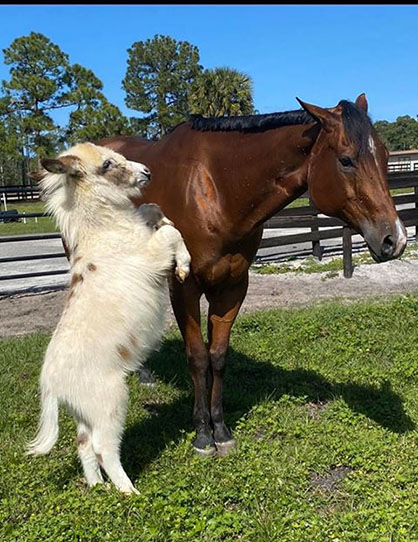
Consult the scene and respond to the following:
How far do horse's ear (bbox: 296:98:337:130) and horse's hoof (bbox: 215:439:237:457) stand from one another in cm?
229

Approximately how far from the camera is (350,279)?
30.0 feet

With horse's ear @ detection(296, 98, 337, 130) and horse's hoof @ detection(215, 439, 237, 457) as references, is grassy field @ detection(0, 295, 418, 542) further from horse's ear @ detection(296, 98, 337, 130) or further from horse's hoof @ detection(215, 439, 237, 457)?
horse's ear @ detection(296, 98, 337, 130)

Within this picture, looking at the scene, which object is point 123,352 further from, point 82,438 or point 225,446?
point 225,446

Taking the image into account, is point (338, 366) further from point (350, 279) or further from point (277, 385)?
point (350, 279)

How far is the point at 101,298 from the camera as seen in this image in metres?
2.90

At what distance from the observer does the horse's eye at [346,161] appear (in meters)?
Answer: 2.67

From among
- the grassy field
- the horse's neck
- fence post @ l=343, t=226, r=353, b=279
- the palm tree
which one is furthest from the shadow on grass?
the palm tree

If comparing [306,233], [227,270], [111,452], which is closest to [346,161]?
[227,270]

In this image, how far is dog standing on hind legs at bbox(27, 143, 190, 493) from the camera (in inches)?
112

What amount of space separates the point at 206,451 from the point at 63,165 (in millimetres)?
2195

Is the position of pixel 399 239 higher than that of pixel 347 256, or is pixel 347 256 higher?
pixel 399 239

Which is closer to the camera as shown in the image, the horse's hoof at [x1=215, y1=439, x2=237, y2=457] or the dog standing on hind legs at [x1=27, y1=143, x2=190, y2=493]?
the dog standing on hind legs at [x1=27, y1=143, x2=190, y2=493]

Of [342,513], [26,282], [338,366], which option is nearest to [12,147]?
[26,282]

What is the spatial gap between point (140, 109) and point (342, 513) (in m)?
50.0
